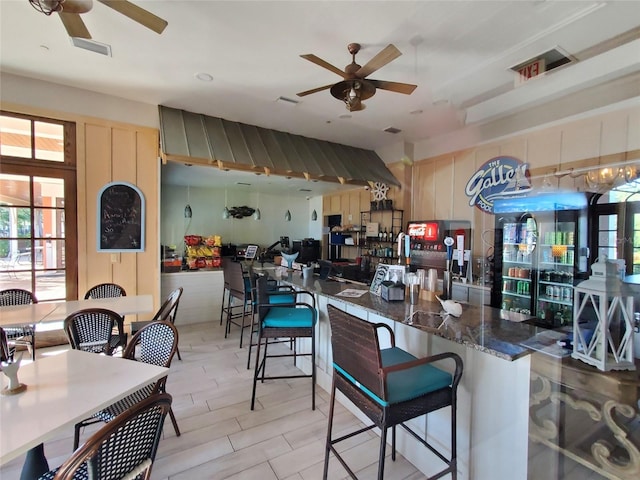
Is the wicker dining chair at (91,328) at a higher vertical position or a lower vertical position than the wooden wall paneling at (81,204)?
lower

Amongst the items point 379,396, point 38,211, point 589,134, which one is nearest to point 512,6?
point 589,134

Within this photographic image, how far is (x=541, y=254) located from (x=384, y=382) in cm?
331

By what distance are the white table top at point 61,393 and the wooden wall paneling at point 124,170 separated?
8.44ft

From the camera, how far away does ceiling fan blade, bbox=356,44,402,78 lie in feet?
7.53

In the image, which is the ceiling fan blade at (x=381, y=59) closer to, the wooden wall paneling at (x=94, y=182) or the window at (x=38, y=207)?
the wooden wall paneling at (x=94, y=182)

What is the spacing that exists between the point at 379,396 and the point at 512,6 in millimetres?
2990

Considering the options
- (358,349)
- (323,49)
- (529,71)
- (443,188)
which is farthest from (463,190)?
(358,349)

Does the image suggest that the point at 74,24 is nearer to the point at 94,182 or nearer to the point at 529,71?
the point at 94,182

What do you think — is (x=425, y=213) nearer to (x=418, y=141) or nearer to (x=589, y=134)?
(x=418, y=141)

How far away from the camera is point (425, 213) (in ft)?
17.8

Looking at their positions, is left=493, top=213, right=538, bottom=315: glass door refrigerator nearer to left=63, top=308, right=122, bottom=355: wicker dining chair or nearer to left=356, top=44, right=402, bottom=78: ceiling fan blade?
left=356, top=44, right=402, bottom=78: ceiling fan blade

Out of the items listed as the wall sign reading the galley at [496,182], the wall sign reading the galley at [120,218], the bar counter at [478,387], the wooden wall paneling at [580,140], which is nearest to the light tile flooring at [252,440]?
the bar counter at [478,387]

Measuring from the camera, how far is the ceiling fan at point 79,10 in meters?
1.81

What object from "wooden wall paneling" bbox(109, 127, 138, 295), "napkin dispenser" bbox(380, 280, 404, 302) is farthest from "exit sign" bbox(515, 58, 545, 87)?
"wooden wall paneling" bbox(109, 127, 138, 295)
